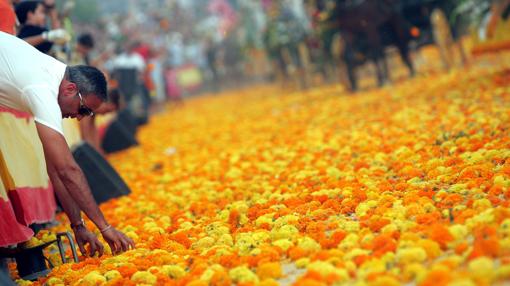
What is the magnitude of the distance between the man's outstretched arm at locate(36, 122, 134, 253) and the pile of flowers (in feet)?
0.68

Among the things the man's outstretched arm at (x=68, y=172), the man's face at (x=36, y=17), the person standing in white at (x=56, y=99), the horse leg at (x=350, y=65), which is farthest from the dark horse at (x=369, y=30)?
the man's outstretched arm at (x=68, y=172)

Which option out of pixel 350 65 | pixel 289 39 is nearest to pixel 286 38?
pixel 289 39

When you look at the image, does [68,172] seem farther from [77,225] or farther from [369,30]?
[369,30]

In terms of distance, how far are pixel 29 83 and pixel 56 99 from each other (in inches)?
6.1

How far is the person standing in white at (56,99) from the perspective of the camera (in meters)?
3.19

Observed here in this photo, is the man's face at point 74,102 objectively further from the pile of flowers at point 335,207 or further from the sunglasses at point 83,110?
the pile of flowers at point 335,207

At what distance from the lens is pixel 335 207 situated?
373 centimetres

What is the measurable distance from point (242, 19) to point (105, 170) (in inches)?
1006

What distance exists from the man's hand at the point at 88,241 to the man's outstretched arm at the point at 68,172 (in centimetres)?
10

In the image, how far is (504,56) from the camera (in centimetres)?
1139

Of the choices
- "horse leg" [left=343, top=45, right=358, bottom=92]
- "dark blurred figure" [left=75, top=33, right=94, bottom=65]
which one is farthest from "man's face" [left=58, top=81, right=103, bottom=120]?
"horse leg" [left=343, top=45, right=358, bottom=92]

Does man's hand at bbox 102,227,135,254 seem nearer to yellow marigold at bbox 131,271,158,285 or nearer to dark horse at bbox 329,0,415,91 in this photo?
yellow marigold at bbox 131,271,158,285

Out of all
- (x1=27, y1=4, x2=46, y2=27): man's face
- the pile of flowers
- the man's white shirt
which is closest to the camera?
the pile of flowers

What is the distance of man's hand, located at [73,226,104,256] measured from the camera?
11.8 ft
